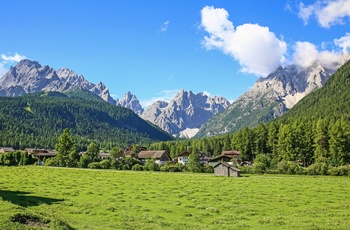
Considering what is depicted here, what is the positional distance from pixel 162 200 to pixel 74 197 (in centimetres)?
1168

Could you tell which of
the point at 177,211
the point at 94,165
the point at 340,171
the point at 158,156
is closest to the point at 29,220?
the point at 177,211

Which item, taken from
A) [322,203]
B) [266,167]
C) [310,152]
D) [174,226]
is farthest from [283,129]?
[174,226]

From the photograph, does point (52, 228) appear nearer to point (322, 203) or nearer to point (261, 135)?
point (322, 203)

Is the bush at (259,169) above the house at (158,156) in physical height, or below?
below

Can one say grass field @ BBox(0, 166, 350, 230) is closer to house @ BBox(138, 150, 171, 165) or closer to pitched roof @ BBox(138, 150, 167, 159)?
house @ BBox(138, 150, 171, 165)

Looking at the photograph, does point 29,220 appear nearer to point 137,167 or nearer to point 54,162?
point 137,167

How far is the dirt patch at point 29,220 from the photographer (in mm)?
21230

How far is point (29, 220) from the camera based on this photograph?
22.0 meters

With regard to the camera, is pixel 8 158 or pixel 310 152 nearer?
pixel 310 152

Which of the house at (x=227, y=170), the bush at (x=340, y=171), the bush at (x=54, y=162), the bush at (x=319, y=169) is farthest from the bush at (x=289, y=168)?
the bush at (x=54, y=162)

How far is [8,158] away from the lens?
145 metres

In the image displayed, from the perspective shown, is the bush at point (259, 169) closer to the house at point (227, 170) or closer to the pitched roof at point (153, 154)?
the house at point (227, 170)

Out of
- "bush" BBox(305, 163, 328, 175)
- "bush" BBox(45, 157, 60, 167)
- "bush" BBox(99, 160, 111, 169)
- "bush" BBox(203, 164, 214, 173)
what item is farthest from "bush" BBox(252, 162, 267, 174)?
"bush" BBox(45, 157, 60, 167)

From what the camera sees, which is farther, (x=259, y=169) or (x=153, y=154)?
(x=153, y=154)
